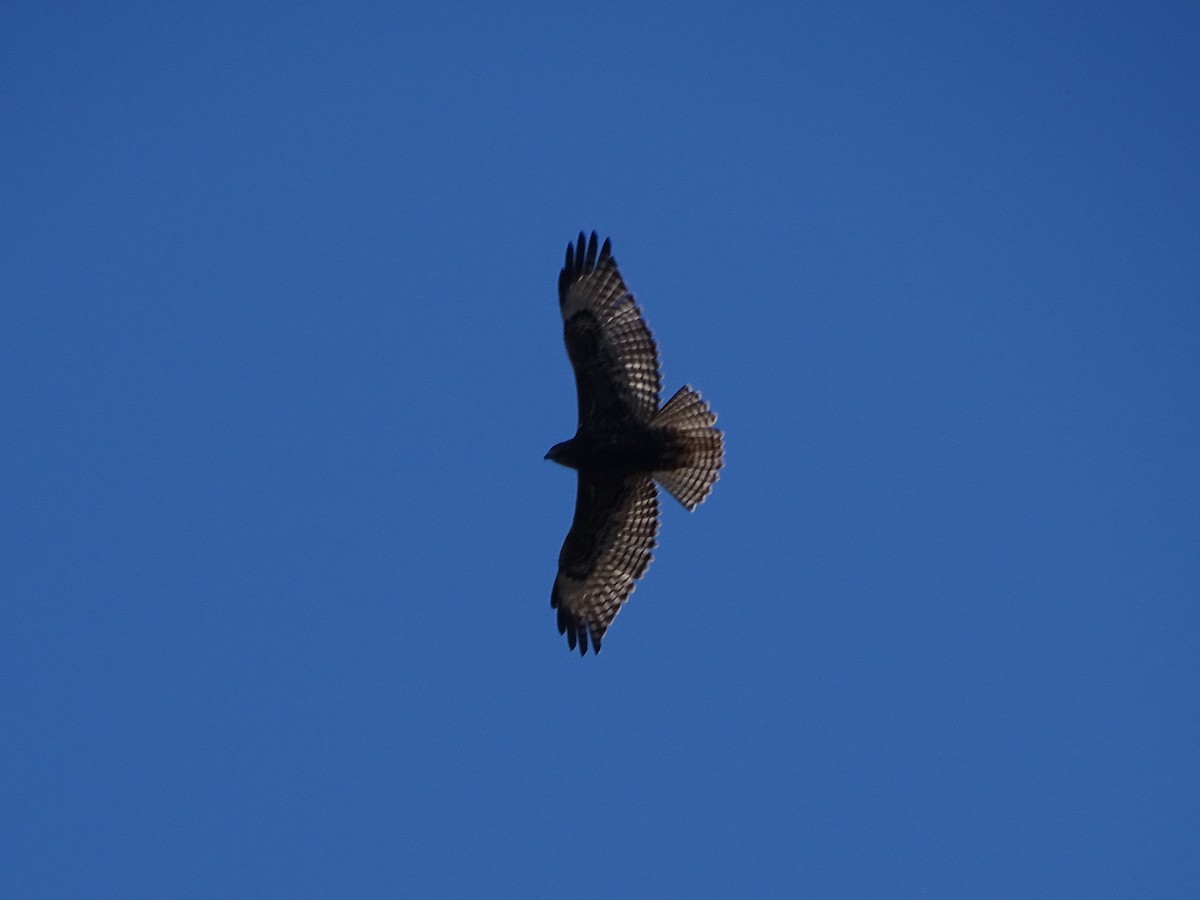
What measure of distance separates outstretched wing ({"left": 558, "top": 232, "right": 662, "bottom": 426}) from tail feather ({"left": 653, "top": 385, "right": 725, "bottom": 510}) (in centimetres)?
19

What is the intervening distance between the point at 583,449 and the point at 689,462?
2.97 ft

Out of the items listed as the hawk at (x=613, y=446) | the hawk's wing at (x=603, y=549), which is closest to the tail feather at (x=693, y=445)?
the hawk at (x=613, y=446)

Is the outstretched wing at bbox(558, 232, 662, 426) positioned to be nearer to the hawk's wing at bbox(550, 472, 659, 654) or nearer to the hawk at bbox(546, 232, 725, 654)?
the hawk at bbox(546, 232, 725, 654)

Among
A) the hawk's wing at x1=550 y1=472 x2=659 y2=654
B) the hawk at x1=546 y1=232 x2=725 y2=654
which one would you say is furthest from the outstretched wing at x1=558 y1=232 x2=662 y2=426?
the hawk's wing at x1=550 y1=472 x2=659 y2=654

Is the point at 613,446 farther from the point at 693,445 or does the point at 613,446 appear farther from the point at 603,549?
the point at 603,549

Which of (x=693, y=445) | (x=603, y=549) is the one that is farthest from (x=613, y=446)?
(x=603, y=549)

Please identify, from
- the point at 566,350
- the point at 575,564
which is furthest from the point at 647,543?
the point at 566,350

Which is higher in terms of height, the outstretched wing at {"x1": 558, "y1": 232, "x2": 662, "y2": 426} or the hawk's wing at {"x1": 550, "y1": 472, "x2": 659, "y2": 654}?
the outstretched wing at {"x1": 558, "y1": 232, "x2": 662, "y2": 426}

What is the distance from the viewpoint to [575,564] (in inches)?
669

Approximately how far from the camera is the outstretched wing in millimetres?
16312

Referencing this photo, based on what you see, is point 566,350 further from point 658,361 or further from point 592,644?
point 592,644

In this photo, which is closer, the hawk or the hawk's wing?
the hawk

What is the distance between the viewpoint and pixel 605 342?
645 inches

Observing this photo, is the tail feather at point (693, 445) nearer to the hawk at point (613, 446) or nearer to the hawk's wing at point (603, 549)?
the hawk at point (613, 446)
